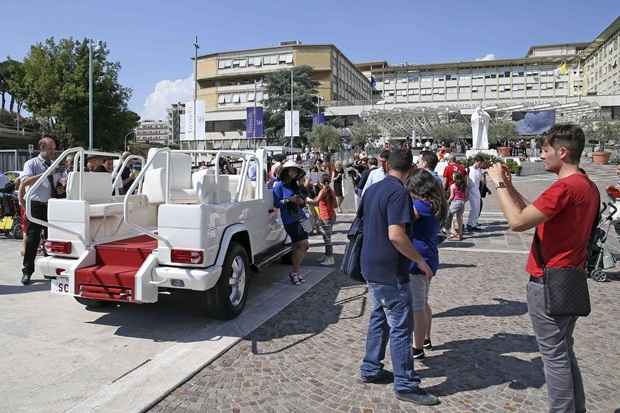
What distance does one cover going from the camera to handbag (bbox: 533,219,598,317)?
8.85 ft

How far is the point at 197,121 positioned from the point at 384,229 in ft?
59.5

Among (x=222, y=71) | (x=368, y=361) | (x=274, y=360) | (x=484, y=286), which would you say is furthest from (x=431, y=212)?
(x=222, y=71)

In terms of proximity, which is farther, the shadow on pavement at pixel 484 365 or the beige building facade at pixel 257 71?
the beige building facade at pixel 257 71

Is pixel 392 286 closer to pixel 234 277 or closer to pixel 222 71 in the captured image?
pixel 234 277

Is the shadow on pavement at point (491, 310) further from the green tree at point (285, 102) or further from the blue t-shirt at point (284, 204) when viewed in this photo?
the green tree at point (285, 102)

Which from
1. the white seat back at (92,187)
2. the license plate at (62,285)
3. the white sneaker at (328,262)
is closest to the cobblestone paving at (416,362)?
the white sneaker at (328,262)

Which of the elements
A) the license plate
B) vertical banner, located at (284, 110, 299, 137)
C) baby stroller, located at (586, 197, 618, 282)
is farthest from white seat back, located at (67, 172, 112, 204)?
vertical banner, located at (284, 110, 299, 137)

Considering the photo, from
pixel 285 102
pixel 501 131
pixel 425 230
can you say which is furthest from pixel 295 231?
pixel 285 102

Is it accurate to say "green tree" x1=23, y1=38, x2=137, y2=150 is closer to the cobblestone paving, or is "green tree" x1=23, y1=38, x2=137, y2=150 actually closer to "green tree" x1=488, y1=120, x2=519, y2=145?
the cobblestone paving

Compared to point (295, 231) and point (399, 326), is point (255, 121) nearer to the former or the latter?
point (295, 231)

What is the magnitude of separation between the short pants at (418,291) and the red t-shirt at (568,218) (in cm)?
128

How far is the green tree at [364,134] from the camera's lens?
56.5 metres

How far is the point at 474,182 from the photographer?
36.9 feet

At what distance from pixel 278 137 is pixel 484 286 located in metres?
66.3
